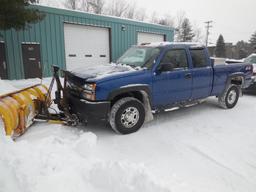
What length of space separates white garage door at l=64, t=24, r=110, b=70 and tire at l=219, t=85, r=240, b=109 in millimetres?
8362

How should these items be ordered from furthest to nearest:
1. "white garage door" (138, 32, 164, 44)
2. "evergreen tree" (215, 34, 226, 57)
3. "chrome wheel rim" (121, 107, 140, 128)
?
"evergreen tree" (215, 34, 226, 57) → "white garage door" (138, 32, 164, 44) → "chrome wheel rim" (121, 107, 140, 128)

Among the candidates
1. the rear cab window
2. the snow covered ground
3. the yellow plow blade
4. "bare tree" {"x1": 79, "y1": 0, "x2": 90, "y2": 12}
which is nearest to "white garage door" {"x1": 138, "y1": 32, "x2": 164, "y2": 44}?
the rear cab window

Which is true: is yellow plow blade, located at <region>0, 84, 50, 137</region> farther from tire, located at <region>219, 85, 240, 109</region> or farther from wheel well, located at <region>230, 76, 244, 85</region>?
wheel well, located at <region>230, 76, 244, 85</region>

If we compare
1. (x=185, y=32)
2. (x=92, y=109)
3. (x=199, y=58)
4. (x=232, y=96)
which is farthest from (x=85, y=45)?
(x=185, y=32)

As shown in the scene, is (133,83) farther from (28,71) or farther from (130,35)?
(130,35)

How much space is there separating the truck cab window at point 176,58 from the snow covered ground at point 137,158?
1.39 meters

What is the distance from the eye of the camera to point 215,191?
270 centimetres

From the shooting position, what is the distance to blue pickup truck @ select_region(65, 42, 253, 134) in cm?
414

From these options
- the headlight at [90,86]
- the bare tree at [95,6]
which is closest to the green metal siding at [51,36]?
the headlight at [90,86]

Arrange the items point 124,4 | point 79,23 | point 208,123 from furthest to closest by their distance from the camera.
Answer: point 124,4, point 79,23, point 208,123

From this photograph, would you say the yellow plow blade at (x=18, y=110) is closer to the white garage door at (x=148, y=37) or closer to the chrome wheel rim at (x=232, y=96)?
the chrome wheel rim at (x=232, y=96)

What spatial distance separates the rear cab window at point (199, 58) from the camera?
18.0ft

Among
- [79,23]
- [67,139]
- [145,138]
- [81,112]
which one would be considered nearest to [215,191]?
[145,138]

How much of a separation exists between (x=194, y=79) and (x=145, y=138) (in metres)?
2.12
